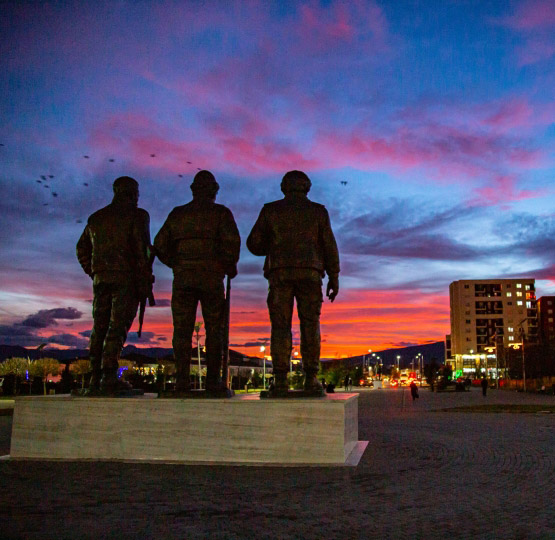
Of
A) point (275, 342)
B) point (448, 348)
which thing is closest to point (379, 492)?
point (275, 342)

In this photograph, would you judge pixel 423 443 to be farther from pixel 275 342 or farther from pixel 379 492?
pixel 379 492

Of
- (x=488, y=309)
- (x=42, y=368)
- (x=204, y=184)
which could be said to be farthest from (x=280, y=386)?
(x=488, y=309)

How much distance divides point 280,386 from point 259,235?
7.27 feet

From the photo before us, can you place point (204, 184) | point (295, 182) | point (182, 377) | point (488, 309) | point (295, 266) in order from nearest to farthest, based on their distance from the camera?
1. point (295, 266)
2. point (182, 377)
3. point (295, 182)
4. point (204, 184)
5. point (488, 309)

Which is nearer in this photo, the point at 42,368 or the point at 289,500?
the point at 289,500

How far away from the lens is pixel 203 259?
8977 millimetres

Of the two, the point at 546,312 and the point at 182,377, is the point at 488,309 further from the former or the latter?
the point at 182,377

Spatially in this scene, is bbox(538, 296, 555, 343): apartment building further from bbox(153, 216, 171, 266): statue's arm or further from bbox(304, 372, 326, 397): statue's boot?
bbox(153, 216, 171, 266): statue's arm

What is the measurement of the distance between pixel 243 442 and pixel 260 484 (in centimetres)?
141

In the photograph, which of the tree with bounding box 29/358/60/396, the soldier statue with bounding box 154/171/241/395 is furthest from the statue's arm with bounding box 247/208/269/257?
the tree with bounding box 29/358/60/396

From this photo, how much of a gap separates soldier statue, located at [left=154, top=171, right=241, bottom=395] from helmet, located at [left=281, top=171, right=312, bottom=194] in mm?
947

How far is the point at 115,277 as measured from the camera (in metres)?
9.45

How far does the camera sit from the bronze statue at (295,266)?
28.9 feet

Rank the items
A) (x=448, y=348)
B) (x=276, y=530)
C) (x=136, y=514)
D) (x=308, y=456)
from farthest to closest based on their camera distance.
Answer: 1. (x=448, y=348)
2. (x=308, y=456)
3. (x=136, y=514)
4. (x=276, y=530)
